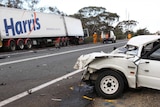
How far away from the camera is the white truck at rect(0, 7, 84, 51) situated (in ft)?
77.4

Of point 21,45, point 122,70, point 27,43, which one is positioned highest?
point 122,70

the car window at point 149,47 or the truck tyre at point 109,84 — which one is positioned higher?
the car window at point 149,47

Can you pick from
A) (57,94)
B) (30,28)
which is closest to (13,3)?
(30,28)

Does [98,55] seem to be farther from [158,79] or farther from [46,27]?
[46,27]

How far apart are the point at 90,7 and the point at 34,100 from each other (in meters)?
61.3

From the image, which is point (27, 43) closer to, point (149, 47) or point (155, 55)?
point (149, 47)

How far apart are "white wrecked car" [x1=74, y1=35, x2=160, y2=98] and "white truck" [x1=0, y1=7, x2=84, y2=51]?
17.6 metres

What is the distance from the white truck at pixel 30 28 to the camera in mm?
23578

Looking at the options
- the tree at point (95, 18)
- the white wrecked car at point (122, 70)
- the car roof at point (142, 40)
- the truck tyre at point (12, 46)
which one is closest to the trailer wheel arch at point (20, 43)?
the truck tyre at point (12, 46)

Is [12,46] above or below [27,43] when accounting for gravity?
below

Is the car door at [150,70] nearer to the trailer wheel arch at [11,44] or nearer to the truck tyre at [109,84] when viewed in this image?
the truck tyre at [109,84]

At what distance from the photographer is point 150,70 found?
6.15 m

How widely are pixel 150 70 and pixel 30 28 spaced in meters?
21.7

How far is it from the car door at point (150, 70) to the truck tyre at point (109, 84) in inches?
17.3
